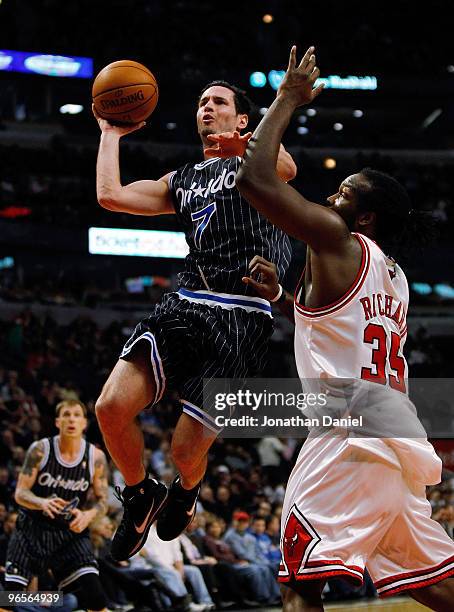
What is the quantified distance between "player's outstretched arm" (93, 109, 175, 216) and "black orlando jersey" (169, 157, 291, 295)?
0.48 ft

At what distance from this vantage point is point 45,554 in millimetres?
7805

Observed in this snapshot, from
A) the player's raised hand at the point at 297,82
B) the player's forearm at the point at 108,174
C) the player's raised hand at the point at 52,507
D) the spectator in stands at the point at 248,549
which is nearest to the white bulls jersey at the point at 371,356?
the player's raised hand at the point at 297,82

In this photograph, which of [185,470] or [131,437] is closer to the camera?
[131,437]

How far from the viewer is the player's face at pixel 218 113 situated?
16.2 ft

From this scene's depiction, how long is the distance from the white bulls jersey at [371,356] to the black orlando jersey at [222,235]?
71cm

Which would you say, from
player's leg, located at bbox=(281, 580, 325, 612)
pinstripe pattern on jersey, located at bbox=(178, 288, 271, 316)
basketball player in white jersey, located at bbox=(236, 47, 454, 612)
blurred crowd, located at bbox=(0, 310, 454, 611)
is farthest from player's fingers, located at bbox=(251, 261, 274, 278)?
blurred crowd, located at bbox=(0, 310, 454, 611)

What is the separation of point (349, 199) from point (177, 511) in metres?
1.87

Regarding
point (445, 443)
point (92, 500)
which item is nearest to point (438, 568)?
point (92, 500)

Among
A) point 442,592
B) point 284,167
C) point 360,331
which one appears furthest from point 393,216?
point 442,592

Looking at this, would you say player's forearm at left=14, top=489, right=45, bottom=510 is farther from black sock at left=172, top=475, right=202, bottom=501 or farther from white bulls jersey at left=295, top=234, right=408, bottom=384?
white bulls jersey at left=295, top=234, right=408, bottom=384

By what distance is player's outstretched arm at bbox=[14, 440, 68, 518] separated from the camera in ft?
25.0

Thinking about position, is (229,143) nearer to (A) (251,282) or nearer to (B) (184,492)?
(A) (251,282)

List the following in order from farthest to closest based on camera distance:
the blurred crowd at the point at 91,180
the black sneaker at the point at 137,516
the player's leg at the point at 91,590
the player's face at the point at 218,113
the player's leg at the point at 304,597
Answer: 1. the blurred crowd at the point at 91,180
2. the player's leg at the point at 91,590
3. the player's face at the point at 218,113
4. the black sneaker at the point at 137,516
5. the player's leg at the point at 304,597

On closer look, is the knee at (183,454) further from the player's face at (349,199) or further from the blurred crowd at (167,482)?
the blurred crowd at (167,482)
